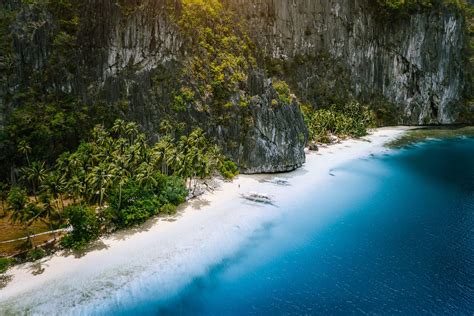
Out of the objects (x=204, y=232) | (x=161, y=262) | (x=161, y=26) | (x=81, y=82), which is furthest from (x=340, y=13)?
(x=161, y=262)

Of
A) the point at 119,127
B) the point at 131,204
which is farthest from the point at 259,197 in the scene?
the point at 119,127

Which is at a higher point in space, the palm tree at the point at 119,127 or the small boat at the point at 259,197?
the palm tree at the point at 119,127

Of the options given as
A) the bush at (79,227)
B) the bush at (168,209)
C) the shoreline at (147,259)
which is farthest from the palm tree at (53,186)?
the bush at (168,209)

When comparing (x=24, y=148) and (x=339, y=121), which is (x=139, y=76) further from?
(x=339, y=121)

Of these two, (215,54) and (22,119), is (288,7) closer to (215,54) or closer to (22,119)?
(215,54)

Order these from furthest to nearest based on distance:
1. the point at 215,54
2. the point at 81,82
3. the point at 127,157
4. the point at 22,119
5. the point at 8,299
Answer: the point at 215,54 < the point at 81,82 < the point at 22,119 < the point at 127,157 < the point at 8,299

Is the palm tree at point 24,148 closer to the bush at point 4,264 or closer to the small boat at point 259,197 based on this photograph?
the bush at point 4,264
